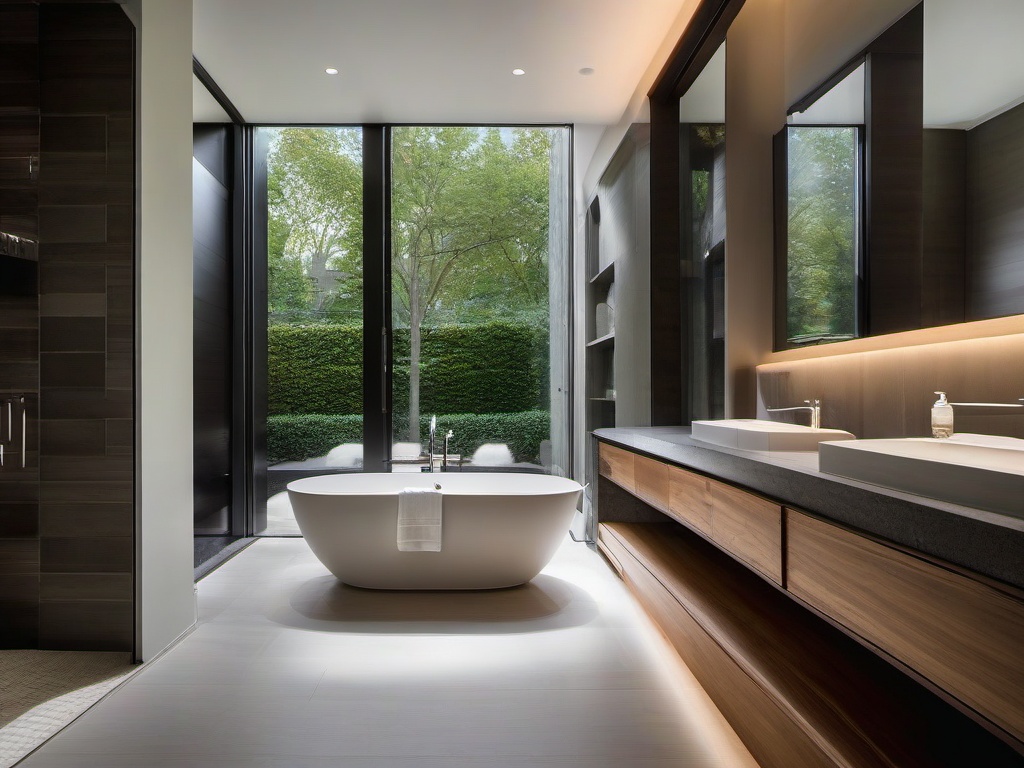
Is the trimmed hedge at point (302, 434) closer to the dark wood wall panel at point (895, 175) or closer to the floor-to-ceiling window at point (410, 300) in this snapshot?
the floor-to-ceiling window at point (410, 300)

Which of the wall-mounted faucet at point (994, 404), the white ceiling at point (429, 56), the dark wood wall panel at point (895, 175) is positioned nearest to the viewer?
the wall-mounted faucet at point (994, 404)

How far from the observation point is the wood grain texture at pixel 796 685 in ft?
Result: 3.61

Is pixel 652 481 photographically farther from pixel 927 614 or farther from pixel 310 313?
pixel 310 313

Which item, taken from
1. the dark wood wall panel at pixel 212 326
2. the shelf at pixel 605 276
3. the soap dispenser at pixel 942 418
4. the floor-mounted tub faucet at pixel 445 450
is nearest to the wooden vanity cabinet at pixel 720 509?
the soap dispenser at pixel 942 418

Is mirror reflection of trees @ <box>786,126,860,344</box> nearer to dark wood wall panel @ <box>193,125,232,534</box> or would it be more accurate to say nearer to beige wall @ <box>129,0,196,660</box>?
beige wall @ <box>129,0,196,660</box>

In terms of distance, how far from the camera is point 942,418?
1.38 meters

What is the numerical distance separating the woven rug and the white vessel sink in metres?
2.27

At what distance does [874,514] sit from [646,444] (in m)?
1.38

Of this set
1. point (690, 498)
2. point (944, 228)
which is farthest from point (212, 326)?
point (944, 228)

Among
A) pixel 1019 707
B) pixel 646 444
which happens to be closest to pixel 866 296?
pixel 646 444

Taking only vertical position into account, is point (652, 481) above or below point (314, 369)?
below

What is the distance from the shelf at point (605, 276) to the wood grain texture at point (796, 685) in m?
2.03

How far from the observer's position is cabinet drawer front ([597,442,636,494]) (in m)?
2.62

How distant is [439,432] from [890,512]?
11.2 feet
